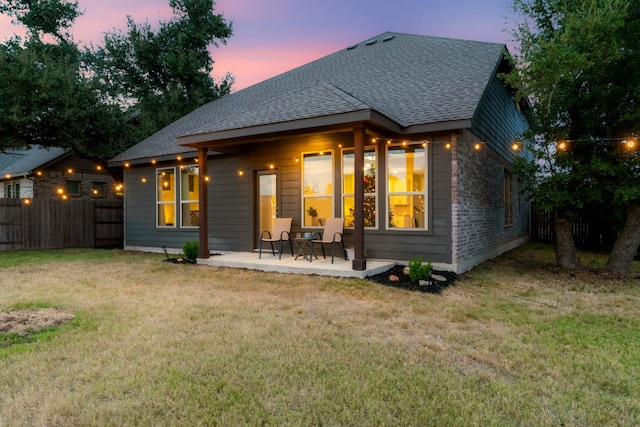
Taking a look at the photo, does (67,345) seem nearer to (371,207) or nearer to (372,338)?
(372,338)

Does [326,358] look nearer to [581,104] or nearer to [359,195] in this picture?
[359,195]

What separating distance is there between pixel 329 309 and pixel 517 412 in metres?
2.44

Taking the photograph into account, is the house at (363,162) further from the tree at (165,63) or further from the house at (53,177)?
the house at (53,177)

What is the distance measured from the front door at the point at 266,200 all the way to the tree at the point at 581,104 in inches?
208

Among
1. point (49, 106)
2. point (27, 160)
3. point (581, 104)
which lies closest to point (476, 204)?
point (581, 104)

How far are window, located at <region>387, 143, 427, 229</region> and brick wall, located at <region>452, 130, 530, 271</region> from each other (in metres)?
0.59

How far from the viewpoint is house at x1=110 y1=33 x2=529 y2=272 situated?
6.66 metres

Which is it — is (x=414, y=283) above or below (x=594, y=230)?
below

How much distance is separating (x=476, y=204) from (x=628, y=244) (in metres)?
2.77

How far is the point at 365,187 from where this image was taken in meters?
7.52

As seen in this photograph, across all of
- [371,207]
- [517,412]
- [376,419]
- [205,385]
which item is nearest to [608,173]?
[371,207]

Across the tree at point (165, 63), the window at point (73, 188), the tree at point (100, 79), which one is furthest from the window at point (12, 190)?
the tree at point (165, 63)

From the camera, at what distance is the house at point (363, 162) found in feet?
21.9

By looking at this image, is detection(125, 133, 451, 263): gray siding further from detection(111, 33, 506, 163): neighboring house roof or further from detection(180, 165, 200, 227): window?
detection(111, 33, 506, 163): neighboring house roof
